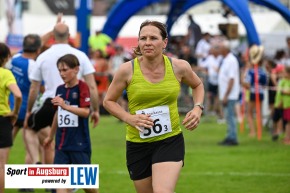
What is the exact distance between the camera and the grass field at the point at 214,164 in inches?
520

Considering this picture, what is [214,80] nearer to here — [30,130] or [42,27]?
[30,130]

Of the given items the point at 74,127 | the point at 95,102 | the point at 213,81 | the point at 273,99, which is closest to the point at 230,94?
the point at 273,99

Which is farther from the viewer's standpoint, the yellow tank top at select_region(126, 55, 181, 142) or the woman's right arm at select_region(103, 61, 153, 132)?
the yellow tank top at select_region(126, 55, 181, 142)

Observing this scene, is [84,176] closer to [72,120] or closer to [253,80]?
[72,120]

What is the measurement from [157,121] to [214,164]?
771 cm

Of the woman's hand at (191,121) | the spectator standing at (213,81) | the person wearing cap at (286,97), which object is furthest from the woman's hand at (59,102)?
the spectator standing at (213,81)

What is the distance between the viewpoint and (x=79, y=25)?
1054 inches

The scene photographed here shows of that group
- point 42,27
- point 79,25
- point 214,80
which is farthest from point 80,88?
point 42,27

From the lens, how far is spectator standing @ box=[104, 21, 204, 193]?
856 centimetres

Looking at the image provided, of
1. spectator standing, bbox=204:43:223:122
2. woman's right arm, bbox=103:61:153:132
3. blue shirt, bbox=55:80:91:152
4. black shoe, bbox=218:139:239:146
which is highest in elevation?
woman's right arm, bbox=103:61:153:132

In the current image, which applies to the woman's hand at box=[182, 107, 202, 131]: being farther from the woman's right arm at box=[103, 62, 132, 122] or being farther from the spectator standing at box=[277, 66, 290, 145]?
the spectator standing at box=[277, 66, 290, 145]

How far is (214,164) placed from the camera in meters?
16.2

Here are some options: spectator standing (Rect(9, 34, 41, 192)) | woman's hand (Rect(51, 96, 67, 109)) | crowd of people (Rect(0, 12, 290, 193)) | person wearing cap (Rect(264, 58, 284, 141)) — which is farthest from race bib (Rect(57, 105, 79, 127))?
person wearing cap (Rect(264, 58, 284, 141))

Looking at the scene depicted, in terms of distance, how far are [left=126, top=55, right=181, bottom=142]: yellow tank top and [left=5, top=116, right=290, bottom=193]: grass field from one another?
4.11 meters
